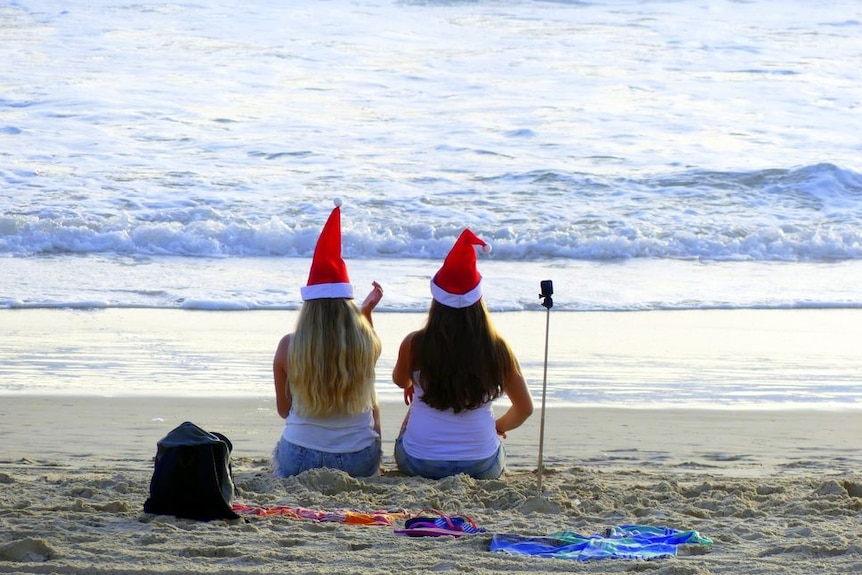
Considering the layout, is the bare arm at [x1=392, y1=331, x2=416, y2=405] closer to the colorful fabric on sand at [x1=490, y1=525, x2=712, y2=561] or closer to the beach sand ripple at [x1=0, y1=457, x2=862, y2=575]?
the beach sand ripple at [x1=0, y1=457, x2=862, y2=575]

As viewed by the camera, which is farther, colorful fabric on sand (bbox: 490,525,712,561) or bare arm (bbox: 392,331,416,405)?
bare arm (bbox: 392,331,416,405)

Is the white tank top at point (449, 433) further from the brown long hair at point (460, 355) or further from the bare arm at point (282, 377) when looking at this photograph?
the bare arm at point (282, 377)

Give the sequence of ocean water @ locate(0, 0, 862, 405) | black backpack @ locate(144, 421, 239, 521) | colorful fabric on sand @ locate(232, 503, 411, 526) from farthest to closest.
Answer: ocean water @ locate(0, 0, 862, 405) → colorful fabric on sand @ locate(232, 503, 411, 526) → black backpack @ locate(144, 421, 239, 521)

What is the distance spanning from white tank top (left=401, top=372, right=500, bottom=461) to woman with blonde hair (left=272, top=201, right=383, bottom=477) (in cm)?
19

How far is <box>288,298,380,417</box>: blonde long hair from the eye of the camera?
15.6ft

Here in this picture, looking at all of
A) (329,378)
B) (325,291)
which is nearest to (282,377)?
(329,378)

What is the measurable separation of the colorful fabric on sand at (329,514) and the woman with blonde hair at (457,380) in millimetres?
604

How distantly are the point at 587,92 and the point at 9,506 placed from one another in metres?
19.0

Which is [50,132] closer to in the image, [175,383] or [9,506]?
[175,383]

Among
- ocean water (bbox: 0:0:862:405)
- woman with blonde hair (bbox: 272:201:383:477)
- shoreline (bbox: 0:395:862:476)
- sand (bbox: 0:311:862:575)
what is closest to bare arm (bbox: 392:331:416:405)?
woman with blonde hair (bbox: 272:201:383:477)

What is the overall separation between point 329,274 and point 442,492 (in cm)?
99

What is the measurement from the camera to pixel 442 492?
4.70m

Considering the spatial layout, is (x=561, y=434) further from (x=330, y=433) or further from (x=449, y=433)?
(x=330, y=433)

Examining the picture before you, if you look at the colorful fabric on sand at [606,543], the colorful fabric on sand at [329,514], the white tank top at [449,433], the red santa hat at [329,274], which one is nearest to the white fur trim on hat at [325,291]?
the red santa hat at [329,274]
